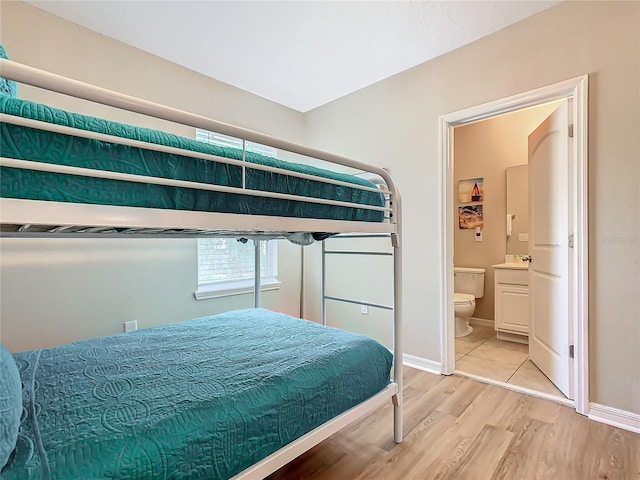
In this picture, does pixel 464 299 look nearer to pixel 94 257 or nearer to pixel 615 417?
pixel 615 417

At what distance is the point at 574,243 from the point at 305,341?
1743 mm

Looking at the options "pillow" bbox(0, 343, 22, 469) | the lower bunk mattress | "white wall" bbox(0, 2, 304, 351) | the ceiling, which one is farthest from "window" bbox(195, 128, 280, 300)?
"pillow" bbox(0, 343, 22, 469)

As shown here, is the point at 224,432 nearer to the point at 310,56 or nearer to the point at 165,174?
the point at 165,174

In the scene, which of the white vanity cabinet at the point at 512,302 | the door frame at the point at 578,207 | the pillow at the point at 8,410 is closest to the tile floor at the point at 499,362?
the white vanity cabinet at the point at 512,302

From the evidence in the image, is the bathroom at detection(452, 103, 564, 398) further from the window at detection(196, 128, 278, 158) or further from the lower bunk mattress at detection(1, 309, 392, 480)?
the window at detection(196, 128, 278, 158)

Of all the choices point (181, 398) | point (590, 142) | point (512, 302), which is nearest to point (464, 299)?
point (512, 302)

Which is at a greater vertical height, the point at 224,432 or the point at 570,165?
the point at 570,165

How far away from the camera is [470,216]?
12.9ft

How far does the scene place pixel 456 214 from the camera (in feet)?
13.3

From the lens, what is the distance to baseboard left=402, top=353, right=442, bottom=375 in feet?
8.18

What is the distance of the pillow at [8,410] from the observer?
26.8 inches

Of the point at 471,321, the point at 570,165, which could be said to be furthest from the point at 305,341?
the point at 471,321

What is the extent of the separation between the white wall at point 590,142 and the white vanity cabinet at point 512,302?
1237mm

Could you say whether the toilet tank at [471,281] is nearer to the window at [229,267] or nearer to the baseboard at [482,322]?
the baseboard at [482,322]
